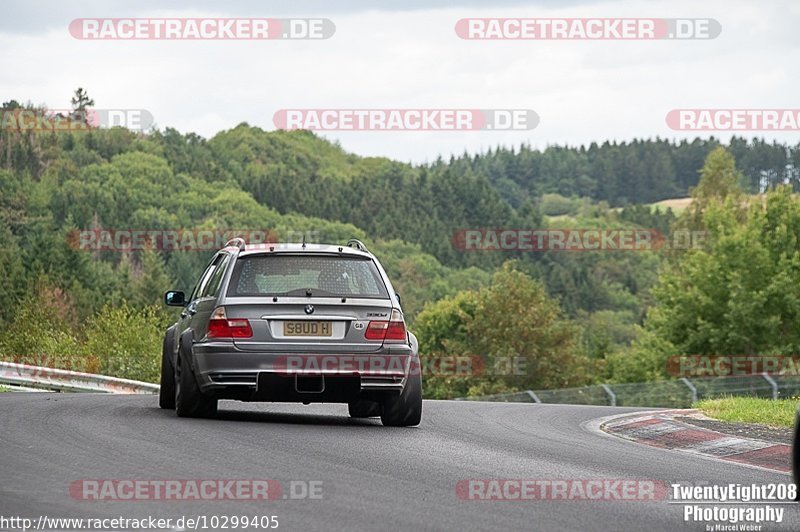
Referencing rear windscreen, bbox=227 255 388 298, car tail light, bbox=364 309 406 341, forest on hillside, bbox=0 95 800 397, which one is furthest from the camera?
forest on hillside, bbox=0 95 800 397

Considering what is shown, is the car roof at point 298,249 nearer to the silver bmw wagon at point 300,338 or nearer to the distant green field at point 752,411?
the silver bmw wagon at point 300,338

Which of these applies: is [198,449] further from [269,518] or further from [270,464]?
[269,518]

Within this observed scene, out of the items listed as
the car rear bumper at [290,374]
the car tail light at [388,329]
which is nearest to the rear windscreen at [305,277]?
the car tail light at [388,329]

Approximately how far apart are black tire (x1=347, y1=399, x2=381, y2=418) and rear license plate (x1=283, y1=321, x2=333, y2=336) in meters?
2.36

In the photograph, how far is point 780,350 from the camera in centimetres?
6172

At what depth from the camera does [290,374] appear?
13078 millimetres

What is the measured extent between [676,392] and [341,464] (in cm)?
1863

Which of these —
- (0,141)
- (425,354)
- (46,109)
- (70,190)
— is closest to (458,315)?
(425,354)

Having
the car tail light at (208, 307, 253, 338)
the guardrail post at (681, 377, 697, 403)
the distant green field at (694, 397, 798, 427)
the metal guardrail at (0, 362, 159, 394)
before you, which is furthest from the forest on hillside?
the car tail light at (208, 307, 253, 338)

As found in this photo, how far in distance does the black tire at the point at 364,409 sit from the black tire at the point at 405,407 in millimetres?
1390

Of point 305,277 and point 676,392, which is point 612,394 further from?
point 305,277

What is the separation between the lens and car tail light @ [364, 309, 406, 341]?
525 inches

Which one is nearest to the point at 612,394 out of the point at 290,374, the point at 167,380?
the point at 167,380

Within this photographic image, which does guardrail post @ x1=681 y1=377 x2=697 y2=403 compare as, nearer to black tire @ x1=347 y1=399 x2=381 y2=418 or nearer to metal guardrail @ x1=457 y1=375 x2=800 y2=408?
metal guardrail @ x1=457 y1=375 x2=800 y2=408
